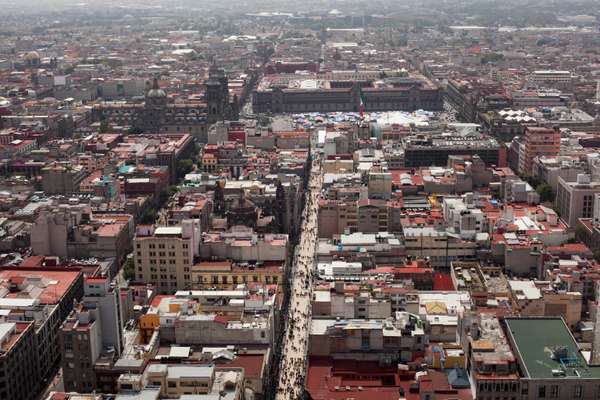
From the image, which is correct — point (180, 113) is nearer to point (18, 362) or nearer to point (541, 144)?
point (541, 144)

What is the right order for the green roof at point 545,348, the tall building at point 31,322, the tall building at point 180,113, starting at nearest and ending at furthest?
the green roof at point 545,348 → the tall building at point 31,322 → the tall building at point 180,113

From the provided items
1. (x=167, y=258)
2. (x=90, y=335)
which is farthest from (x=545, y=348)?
(x=167, y=258)

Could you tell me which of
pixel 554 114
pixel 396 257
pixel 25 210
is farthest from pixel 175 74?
pixel 396 257

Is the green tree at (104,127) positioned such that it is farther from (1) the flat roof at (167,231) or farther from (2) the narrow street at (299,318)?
(1) the flat roof at (167,231)

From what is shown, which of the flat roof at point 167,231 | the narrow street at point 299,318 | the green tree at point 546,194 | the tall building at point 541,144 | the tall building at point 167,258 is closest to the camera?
the narrow street at point 299,318

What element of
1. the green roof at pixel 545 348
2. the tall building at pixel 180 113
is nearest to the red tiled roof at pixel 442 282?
the green roof at pixel 545 348

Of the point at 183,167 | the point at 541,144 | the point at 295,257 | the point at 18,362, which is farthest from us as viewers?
the point at 183,167
